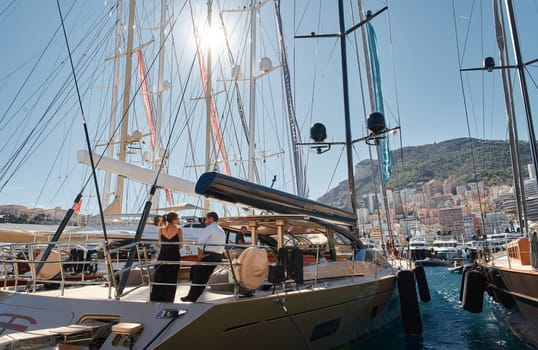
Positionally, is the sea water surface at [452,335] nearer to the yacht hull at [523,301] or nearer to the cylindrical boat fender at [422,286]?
the yacht hull at [523,301]

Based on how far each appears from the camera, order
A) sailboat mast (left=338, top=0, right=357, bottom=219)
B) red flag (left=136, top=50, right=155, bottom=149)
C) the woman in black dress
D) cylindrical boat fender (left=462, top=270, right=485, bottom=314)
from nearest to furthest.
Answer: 1. the woman in black dress
2. cylindrical boat fender (left=462, top=270, right=485, bottom=314)
3. sailboat mast (left=338, top=0, right=357, bottom=219)
4. red flag (left=136, top=50, right=155, bottom=149)

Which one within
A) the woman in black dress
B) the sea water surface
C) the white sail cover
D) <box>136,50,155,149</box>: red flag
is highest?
<box>136,50,155,149</box>: red flag

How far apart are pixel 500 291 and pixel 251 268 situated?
709 cm

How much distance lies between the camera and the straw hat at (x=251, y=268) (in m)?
4.72

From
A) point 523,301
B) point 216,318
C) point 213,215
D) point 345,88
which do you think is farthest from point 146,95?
point 523,301

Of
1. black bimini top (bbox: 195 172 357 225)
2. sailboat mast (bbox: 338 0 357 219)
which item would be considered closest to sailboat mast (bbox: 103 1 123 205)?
sailboat mast (bbox: 338 0 357 219)

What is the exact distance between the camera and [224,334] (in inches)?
173

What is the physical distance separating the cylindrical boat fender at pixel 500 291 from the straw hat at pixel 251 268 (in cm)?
608

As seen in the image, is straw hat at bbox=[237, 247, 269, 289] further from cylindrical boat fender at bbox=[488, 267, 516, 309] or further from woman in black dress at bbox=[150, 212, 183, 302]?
cylindrical boat fender at bbox=[488, 267, 516, 309]

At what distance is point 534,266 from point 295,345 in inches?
187

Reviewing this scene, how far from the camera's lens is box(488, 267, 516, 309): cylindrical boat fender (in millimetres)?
8133

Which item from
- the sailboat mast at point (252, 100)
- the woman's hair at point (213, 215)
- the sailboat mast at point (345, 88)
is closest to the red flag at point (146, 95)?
the sailboat mast at point (252, 100)

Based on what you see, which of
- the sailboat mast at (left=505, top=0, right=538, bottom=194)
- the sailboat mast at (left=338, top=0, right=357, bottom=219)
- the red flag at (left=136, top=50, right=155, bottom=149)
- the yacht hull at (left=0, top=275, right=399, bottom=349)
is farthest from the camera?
the red flag at (left=136, top=50, right=155, bottom=149)

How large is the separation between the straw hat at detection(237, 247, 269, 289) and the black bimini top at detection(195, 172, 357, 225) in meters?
1.55
